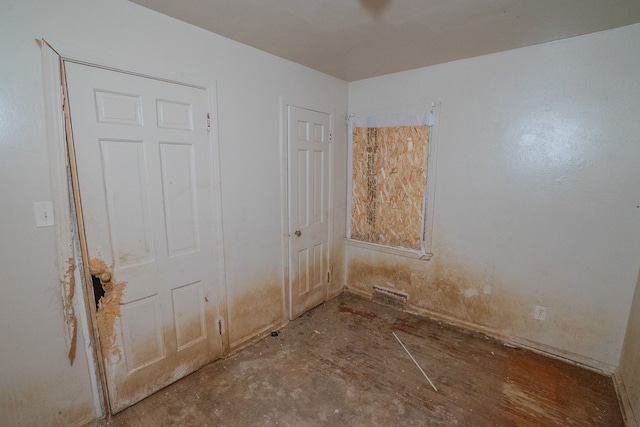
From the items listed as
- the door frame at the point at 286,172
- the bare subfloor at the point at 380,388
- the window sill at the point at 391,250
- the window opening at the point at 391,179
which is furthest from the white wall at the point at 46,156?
the window sill at the point at 391,250

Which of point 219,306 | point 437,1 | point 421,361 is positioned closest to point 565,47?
point 437,1

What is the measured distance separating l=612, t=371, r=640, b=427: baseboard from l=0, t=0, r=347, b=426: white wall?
2.71m

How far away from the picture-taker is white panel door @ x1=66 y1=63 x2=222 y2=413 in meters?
1.61

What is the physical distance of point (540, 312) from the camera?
2.40 meters

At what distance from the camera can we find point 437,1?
5.26ft

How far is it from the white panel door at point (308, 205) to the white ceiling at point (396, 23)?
26.7 inches

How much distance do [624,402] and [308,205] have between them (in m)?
2.72

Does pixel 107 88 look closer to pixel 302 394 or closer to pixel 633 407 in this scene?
pixel 302 394

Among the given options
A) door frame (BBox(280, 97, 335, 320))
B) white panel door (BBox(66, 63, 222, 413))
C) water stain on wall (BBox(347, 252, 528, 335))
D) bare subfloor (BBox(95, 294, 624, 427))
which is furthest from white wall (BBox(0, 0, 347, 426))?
water stain on wall (BBox(347, 252, 528, 335))

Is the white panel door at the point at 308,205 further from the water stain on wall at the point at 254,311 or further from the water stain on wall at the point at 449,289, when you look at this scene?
the water stain on wall at the point at 449,289

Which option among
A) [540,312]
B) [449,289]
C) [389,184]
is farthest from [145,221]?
[540,312]

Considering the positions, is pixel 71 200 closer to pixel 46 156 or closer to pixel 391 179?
pixel 46 156

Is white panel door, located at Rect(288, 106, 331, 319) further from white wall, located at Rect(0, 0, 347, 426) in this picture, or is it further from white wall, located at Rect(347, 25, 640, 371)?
white wall, located at Rect(347, 25, 640, 371)

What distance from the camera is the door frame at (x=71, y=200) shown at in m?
1.43
